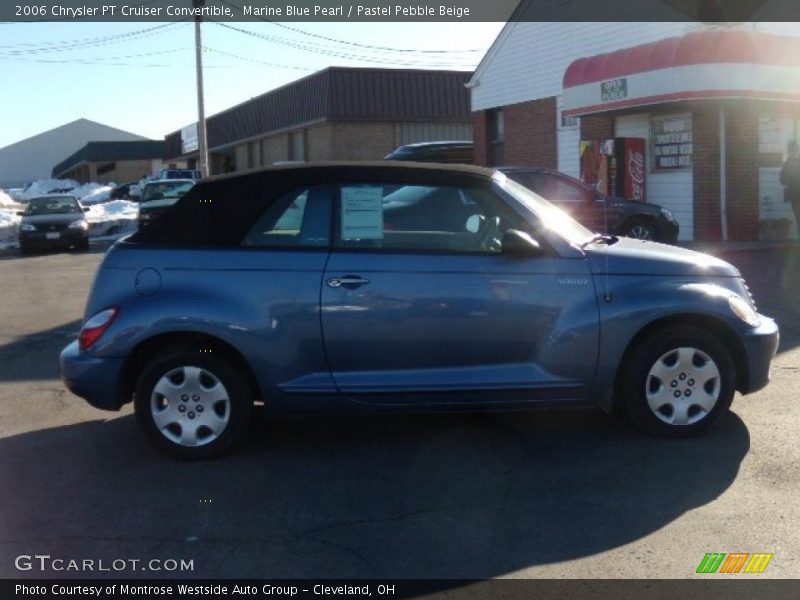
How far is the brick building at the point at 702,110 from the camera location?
55.9 ft

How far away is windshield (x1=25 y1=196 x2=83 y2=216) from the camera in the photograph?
2569cm

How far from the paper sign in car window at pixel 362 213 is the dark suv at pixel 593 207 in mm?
8453

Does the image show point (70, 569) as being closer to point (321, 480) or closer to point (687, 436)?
point (321, 480)

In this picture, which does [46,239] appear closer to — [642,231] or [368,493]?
[642,231]

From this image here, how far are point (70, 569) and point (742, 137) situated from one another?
16833mm

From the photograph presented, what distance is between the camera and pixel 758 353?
6039 mm

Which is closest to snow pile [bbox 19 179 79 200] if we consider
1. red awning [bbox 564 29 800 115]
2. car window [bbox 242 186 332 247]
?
red awning [bbox 564 29 800 115]

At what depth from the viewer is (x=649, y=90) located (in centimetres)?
1786

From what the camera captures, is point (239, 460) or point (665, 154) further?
point (665, 154)

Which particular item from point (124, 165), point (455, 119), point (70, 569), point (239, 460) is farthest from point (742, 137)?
point (124, 165)

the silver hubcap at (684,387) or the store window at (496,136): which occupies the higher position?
the store window at (496,136)

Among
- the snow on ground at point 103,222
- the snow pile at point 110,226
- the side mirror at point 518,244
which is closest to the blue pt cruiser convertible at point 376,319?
the side mirror at point 518,244

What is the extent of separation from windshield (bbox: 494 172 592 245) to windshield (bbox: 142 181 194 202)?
73.5 ft

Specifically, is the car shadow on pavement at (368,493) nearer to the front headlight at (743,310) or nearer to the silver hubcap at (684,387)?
the silver hubcap at (684,387)
